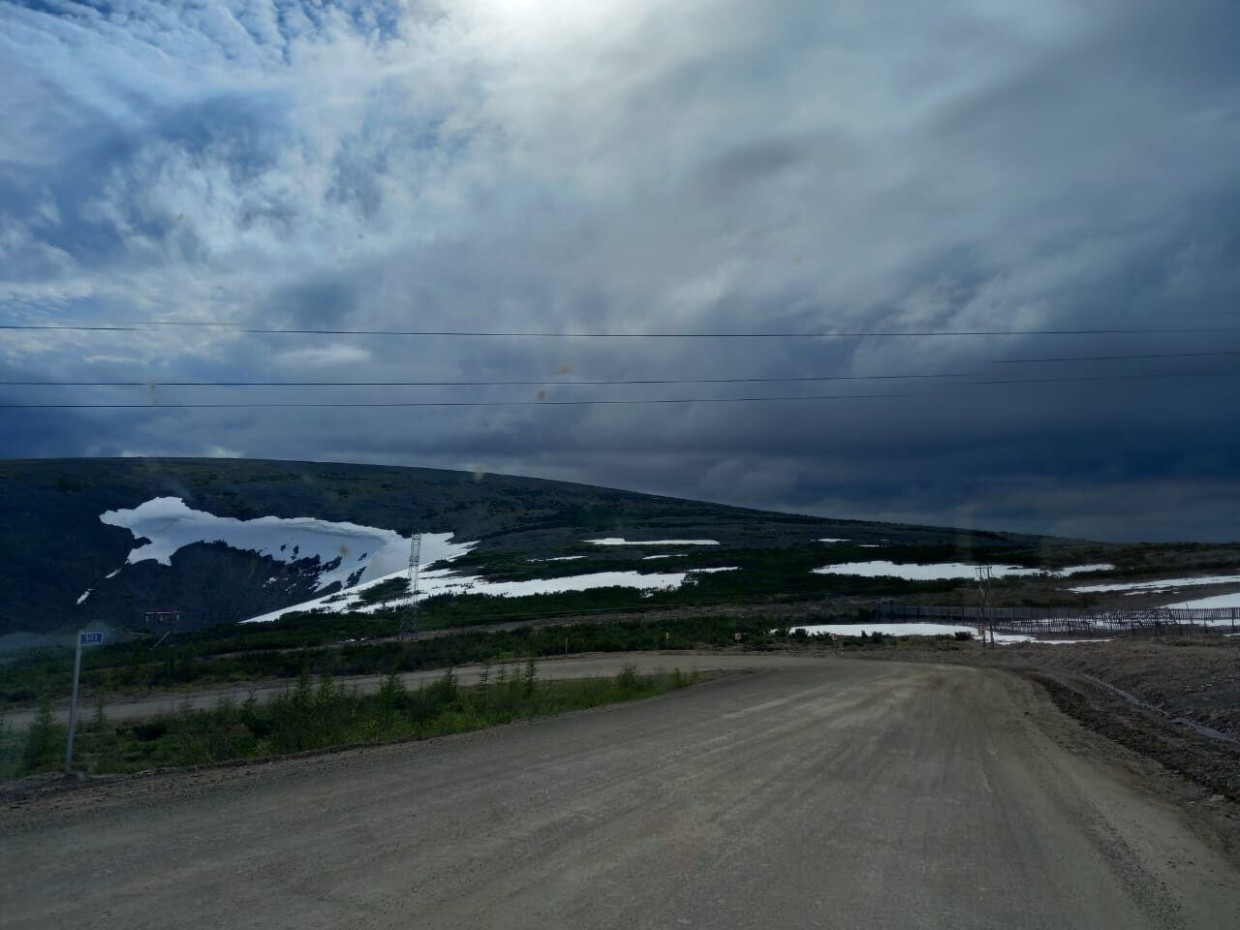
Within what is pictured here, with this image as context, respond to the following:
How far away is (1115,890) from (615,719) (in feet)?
40.0

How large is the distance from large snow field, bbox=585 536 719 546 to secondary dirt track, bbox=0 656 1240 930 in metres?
107

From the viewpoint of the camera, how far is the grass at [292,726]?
1523cm

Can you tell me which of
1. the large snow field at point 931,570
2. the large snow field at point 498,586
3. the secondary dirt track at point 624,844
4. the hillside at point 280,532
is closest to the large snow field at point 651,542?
the hillside at point 280,532

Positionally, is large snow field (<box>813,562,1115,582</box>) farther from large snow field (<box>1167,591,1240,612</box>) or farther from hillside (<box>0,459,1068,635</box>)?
large snow field (<box>1167,591,1240,612</box>)

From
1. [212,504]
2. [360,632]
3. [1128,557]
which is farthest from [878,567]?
[212,504]

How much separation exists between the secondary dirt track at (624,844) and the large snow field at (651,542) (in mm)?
106710

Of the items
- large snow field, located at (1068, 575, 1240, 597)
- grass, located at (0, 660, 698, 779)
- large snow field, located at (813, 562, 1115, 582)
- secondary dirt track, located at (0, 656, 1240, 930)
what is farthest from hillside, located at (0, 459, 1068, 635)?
secondary dirt track, located at (0, 656, 1240, 930)

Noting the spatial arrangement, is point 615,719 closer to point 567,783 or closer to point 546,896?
point 567,783

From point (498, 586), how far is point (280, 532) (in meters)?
32.8

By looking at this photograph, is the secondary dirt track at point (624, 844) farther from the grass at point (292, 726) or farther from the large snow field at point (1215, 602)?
the large snow field at point (1215, 602)

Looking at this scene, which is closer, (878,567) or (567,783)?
(567,783)

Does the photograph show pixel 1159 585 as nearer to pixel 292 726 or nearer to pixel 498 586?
pixel 498 586

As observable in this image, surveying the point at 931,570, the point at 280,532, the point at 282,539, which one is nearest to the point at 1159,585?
the point at 931,570

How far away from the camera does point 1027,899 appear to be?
674cm
